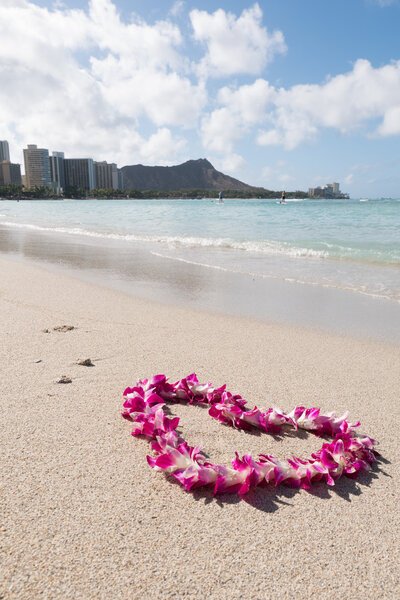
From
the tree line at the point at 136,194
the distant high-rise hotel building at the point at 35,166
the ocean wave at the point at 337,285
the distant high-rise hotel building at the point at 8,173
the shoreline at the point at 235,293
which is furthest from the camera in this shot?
the distant high-rise hotel building at the point at 35,166

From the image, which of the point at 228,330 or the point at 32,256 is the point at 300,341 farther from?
the point at 32,256

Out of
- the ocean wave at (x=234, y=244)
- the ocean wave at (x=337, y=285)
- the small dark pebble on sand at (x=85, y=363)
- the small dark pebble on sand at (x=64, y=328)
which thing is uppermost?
the small dark pebble on sand at (x=85, y=363)

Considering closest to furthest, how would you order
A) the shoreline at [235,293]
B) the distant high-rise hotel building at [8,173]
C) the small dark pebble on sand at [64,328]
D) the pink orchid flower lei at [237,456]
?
the pink orchid flower lei at [237,456] < the small dark pebble on sand at [64,328] < the shoreline at [235,293] < the distant high-rise hotel building at [8,173]

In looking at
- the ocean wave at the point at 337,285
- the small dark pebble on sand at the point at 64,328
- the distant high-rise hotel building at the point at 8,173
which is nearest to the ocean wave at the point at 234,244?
the ocean wave at the point at 337,285

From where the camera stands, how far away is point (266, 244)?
1694 cm

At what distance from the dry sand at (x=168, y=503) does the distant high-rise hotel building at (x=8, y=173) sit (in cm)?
21061

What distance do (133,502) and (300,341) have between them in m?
3.40

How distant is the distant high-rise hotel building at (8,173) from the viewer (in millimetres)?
188000

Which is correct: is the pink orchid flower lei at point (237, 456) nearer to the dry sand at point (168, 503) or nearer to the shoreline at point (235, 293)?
the dry sand at point (168, 503)

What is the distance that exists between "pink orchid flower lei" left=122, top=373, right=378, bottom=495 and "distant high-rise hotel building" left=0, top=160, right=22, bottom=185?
211m

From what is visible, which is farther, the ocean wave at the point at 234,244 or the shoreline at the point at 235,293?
the ocean wave at the point at 234,244

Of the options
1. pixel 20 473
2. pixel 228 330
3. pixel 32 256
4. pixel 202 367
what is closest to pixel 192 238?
pixel 32 256

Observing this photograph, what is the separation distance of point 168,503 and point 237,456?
1.39 feet

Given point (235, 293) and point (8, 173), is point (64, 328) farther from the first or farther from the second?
point (8, 173)
